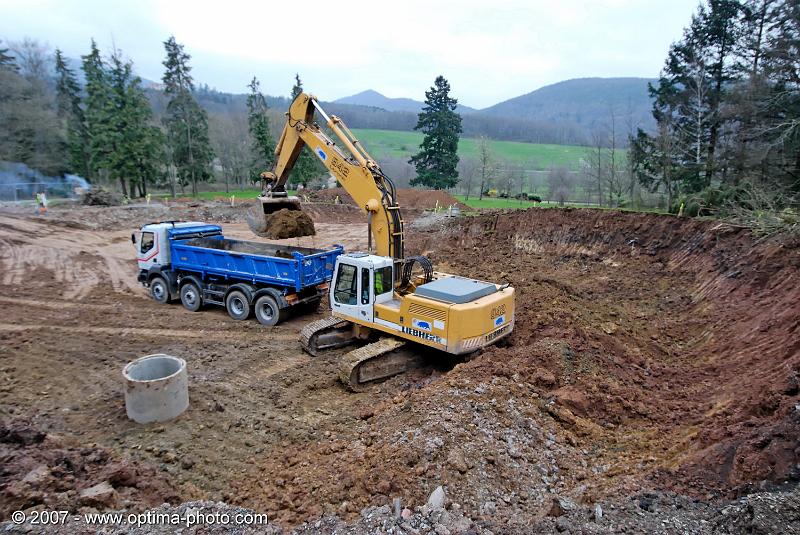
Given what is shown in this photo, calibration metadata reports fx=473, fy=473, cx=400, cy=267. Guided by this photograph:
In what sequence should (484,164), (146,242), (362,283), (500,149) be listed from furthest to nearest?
(500,149), (484,164), (146,242), (362,283)

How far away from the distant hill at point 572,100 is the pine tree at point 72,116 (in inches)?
4857

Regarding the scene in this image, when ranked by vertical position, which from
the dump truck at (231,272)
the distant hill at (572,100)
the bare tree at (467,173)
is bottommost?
the dump truck at (231,272)

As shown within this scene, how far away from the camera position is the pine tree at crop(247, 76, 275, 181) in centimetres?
4141

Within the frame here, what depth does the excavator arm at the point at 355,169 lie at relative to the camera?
9.98 m

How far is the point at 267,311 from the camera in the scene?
11570 millimetres

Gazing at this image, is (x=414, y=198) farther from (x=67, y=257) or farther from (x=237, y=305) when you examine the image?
(x=237, y=305)

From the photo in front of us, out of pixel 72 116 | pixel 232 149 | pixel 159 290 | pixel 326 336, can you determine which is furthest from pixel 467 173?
pixel 326 336

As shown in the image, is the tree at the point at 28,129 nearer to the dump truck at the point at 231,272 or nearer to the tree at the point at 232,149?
the tree at the point at 232,149

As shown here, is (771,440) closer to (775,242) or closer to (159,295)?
(775,242)

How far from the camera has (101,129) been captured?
34.7 meters

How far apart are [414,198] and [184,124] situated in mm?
20561

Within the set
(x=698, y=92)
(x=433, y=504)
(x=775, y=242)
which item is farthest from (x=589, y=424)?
(x=698, y=92)

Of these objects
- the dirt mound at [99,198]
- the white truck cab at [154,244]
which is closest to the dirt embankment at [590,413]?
the white truck cab at [154,244]

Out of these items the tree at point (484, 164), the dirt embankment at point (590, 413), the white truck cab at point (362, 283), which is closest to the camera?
the dirt embankment at point (590, 413)
